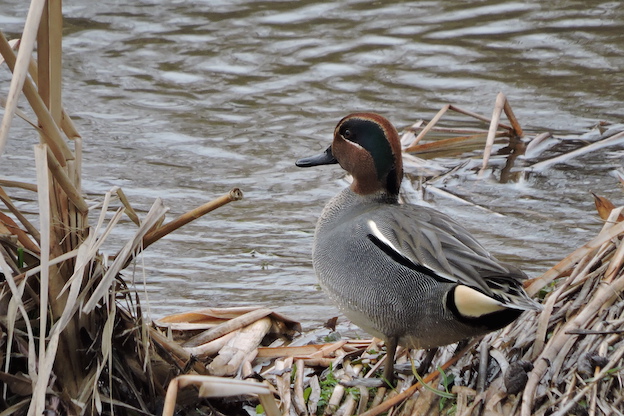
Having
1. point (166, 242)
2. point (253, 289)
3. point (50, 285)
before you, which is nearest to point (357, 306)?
point (50, 285)

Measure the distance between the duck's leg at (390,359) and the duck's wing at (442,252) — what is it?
1.02 feet

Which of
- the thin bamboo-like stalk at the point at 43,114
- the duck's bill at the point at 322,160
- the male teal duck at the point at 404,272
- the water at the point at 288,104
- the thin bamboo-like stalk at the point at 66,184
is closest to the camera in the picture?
the thin bamboo-like stalk at the point at 43,114

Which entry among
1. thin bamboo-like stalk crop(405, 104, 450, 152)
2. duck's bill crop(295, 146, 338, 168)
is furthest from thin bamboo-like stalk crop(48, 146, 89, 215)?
thin bamboo-like stalk crop(405, 104, 450, 152)

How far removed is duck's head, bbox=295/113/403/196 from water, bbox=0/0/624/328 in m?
0.93

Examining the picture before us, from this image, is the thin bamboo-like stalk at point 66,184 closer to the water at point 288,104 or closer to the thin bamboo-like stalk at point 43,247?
the thin bamboo-like stalk at point 43,247

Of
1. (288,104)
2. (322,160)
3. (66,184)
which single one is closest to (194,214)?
(66,184)

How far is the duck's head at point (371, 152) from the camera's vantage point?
13.1 feet

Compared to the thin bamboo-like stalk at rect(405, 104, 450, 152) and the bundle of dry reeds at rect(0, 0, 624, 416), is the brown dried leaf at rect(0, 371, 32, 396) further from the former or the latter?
the thin bamboo-like stalk at rect(405, 104, 450, 152)

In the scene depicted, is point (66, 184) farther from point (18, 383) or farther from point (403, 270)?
point (403, 270)

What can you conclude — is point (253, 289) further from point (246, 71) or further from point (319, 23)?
point (319, 23)

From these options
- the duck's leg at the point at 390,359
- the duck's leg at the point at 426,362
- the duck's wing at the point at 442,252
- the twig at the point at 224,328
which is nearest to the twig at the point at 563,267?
the duck's wing at the point at 442,252

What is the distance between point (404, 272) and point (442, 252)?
0.56 ft

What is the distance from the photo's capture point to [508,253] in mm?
5379

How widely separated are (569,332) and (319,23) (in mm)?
7115
